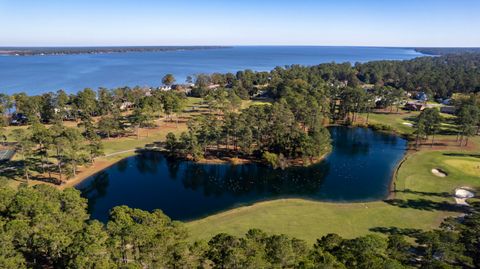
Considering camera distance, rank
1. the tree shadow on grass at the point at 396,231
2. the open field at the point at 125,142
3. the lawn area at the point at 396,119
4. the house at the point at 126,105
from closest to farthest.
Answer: the tree shadow on grass at the point at 396,231, the open field at the point at 125,142, the lawn area at the point at 396,119, the house at the point at 126,105

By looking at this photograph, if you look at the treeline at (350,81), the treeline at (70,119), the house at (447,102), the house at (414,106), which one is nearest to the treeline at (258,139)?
the treeline at (70,119)

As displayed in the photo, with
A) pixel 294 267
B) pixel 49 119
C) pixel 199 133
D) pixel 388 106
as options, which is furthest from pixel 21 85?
pixel 294 267

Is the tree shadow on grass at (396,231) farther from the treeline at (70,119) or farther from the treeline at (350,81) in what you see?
the treeline at (350,81)

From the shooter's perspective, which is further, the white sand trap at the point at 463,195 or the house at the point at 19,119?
the house at the point at 19,119

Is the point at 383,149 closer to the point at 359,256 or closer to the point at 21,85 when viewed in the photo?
the point at 359,256

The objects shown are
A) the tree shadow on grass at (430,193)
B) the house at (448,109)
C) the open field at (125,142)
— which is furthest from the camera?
the house at (448,109)

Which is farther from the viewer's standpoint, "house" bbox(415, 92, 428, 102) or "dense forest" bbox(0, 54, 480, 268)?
"house" bbox(415, 92, 428, 102)

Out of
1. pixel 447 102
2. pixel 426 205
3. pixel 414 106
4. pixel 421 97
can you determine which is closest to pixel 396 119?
pixel 414 106

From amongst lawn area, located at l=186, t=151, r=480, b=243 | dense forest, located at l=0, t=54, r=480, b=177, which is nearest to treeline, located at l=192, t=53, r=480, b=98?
dense forest, located at l=0, t=54, r=480, b=177

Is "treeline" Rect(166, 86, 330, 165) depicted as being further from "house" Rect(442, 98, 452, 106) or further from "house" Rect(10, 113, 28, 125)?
"house" Rect(442, 98, 452, 106)
